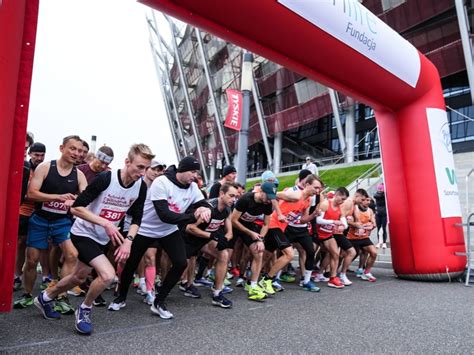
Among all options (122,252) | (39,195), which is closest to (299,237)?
(122,252)

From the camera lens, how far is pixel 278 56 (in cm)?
542

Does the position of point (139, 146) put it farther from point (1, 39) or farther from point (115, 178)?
point (1, 39)

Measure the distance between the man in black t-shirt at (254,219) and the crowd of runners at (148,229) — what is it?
0.02 meters

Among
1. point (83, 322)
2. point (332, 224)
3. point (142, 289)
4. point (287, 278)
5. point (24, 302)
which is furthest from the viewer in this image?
point (287, 278)

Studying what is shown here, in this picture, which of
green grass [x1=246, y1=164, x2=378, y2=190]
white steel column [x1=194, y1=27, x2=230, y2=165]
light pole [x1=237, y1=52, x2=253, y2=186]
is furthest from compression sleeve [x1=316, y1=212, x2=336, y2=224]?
white steel column [x1=194, y1=27, x2=230, y2=165]

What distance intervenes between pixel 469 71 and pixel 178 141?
37611 millimetres

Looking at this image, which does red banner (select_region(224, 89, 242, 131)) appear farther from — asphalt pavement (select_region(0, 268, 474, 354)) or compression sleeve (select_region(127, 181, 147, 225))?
compression sleeve (select_region(127, 181, 147, 225))

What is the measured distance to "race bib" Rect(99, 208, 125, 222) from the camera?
374 cm

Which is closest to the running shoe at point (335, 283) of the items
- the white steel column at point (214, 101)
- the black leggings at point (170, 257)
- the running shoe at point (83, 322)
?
the black leggings at point (170, 257)

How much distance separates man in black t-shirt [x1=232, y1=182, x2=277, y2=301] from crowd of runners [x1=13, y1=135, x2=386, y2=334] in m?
0.02

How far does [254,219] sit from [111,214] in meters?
2.51

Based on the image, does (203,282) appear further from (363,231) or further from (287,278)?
(363,231)

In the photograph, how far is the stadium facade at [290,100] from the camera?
21.0 meters

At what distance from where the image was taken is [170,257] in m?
4.31
